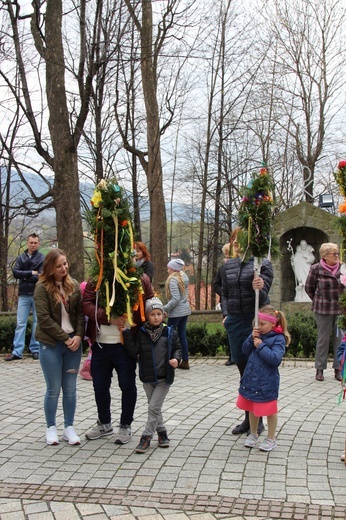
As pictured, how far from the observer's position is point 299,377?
8828 millimetres

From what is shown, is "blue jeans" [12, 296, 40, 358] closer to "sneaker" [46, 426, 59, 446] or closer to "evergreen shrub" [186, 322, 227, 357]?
"evergreen shrub" [186, 322, 227, 357]

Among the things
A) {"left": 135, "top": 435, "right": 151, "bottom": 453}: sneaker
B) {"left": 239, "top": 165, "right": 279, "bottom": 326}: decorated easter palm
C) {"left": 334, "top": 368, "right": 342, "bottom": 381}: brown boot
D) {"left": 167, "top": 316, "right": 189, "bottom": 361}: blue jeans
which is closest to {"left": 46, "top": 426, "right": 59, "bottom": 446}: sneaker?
{"left": 135, "top": 435, "right": 151, "bottom": 453}: sneaker

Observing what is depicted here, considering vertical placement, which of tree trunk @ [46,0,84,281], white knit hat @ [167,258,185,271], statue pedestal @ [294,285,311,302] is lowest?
statue pedestal @ [294,285,311,302]

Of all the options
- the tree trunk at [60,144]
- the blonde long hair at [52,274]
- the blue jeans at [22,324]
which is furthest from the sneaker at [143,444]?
the tree trunk at [60,144]

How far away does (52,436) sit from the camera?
5.81m

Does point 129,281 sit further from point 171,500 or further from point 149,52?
point 149,52

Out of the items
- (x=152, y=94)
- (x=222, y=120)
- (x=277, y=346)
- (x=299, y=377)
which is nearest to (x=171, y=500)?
(x=277, y=346)

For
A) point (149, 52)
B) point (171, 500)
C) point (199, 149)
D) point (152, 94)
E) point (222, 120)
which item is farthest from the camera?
point (199, 149)

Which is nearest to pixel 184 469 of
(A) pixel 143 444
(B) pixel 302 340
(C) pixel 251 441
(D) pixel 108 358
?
(A) pixel 143 444

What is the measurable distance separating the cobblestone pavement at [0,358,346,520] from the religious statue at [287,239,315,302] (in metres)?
7.93

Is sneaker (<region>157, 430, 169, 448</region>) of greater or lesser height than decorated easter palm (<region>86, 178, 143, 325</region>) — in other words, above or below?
below

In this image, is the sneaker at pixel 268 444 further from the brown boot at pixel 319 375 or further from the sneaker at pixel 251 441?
the brown boot at pixel 319 375

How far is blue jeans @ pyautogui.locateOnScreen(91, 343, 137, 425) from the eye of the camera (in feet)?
18.8

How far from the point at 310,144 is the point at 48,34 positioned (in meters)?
15.6
